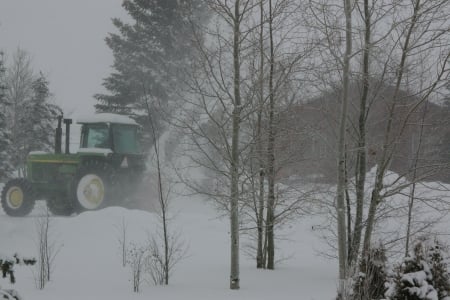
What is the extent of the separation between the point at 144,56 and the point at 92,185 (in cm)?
1225

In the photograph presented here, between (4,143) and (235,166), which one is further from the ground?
(4,143)

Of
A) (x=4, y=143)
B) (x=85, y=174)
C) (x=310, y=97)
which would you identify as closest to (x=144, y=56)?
(x=4, y=143)

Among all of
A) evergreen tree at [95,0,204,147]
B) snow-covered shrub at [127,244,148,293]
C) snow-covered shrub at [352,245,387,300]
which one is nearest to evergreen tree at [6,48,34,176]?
evergreen tree at [95,0,204,147]

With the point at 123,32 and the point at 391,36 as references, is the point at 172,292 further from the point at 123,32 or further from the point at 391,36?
the point at 123,32

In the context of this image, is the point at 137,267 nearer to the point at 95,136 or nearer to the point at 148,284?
the point at 148,284

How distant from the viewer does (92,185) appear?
1695cm

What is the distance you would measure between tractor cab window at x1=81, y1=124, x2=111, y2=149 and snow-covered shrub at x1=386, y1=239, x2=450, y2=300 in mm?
13750

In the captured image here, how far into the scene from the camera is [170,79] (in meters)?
27.0

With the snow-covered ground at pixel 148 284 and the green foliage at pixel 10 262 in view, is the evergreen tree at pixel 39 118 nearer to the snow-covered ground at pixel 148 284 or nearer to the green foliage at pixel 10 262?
the snow-covered ground at pixel 148 284

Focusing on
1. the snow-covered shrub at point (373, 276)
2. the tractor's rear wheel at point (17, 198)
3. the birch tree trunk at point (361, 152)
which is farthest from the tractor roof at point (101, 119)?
the snow-covered shrub at point (373, 276)

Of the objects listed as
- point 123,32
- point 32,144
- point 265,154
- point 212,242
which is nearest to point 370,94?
point 265,154

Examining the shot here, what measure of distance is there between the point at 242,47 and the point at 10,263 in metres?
6.24

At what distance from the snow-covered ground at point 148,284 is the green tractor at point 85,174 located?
799 mm

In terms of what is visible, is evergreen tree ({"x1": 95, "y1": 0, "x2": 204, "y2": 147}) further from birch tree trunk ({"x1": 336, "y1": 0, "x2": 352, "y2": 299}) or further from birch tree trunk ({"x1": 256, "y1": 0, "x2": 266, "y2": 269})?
birch tree trunk ({"x1": 336, "y1": 0, "x2": 352, "y2": 299})
